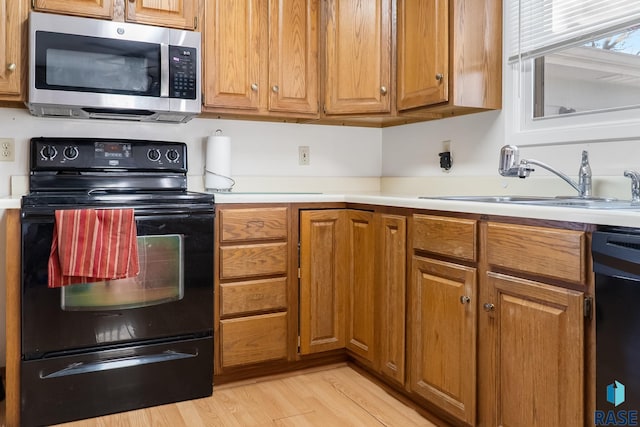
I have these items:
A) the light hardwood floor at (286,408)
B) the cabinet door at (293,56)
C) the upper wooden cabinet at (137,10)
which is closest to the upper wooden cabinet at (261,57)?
the cabinet door at (293,56)

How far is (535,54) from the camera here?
216cm

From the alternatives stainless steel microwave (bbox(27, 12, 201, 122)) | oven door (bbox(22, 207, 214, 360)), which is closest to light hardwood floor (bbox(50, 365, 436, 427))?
oven door (bbox(22, 207, 214, 360))

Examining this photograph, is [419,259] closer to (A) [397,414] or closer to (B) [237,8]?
(A) [397,414]

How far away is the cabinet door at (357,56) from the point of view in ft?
8.46

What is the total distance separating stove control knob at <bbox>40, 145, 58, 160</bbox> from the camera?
2332 millimetres

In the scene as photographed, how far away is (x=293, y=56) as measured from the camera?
266cm

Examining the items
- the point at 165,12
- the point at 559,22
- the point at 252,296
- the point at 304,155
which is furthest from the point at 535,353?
the point at 165,12

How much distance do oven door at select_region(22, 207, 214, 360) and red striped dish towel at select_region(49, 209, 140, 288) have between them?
0.06 metres

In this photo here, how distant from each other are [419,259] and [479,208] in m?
0.38

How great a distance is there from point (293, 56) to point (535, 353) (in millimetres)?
1848

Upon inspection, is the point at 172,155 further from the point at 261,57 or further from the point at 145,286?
the point at 145,286

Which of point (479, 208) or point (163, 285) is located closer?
point (479, 208)

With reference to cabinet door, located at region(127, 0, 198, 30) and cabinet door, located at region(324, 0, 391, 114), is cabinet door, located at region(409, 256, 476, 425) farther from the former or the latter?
cabinet door, located at region(127, 0, 198, 30)

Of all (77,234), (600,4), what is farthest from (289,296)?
(600,4)
